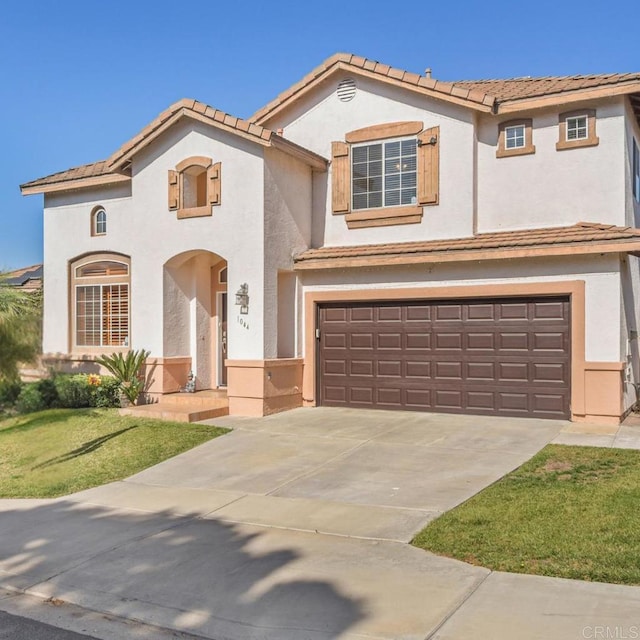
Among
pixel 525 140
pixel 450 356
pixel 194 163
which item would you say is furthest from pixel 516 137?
pixel 194 163

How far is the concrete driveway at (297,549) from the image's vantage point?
4.93 metres

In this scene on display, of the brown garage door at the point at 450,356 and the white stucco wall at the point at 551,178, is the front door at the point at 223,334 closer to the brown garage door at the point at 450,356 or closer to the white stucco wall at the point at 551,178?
the brown garage door at the point at 450,356

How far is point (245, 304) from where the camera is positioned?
547 inches

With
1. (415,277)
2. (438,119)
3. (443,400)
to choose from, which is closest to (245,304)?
(415,277)

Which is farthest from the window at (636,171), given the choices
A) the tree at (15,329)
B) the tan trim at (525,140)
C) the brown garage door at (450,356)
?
the tree at (15,329)

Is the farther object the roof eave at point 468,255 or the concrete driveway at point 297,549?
the roof eave at point 468,255

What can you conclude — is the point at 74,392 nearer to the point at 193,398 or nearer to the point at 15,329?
the point at 15,329

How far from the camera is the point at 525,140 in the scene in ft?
45.4

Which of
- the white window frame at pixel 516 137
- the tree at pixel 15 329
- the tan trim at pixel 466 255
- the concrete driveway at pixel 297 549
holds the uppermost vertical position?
the white window frame at pixel 516 137

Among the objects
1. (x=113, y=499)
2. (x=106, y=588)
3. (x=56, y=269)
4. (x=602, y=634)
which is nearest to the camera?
(x=602, y=634)

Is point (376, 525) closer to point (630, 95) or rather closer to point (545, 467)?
point (545, 467)

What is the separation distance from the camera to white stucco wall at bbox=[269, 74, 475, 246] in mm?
14039

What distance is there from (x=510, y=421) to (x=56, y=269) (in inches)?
461

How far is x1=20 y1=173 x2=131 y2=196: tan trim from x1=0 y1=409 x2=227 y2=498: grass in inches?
220
